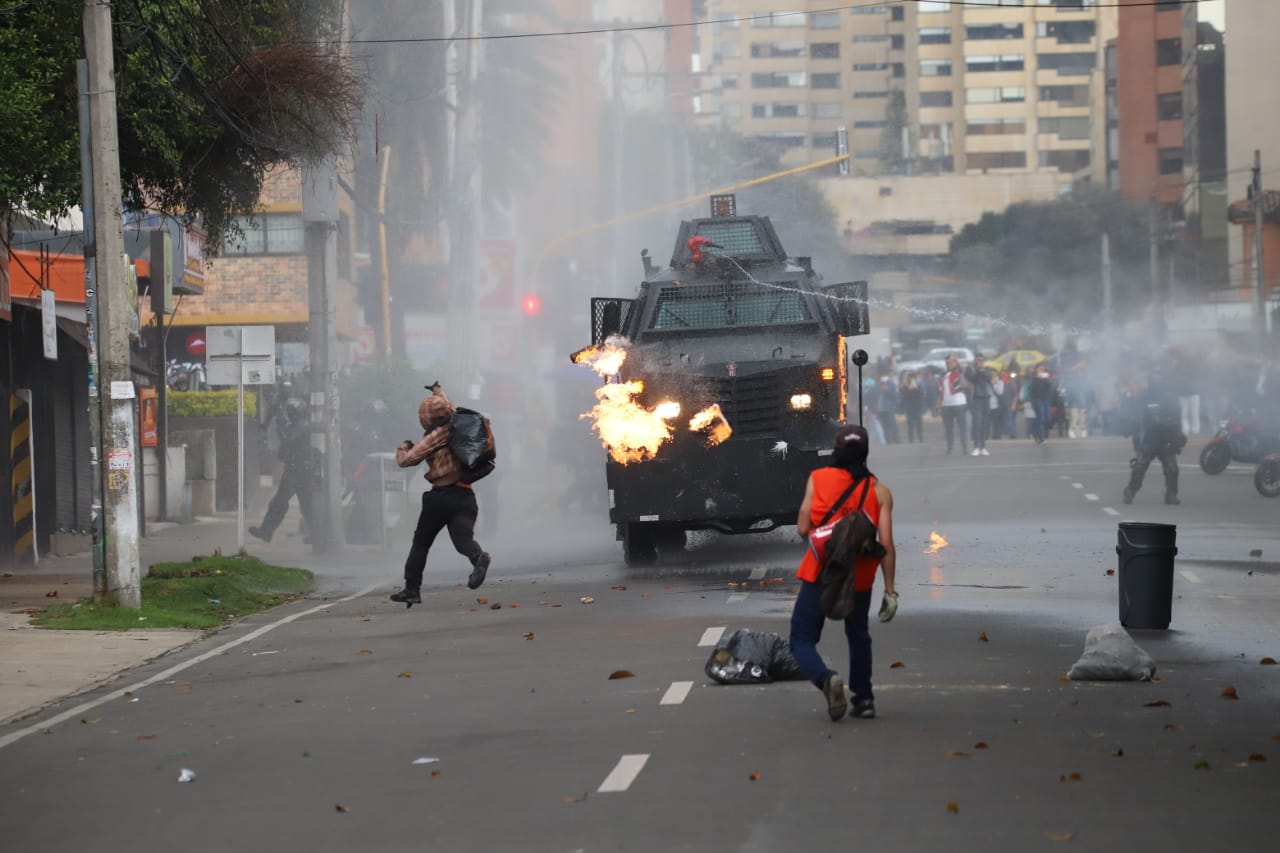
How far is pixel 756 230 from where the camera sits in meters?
23.1

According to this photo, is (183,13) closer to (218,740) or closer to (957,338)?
(218,740)

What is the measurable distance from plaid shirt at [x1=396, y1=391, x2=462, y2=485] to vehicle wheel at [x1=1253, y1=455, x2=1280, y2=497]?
1662cm

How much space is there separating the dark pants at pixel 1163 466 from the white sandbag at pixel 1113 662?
17017 mm

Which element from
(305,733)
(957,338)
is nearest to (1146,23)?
(957,338)

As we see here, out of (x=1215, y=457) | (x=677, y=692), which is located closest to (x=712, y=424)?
(x=677, y=692)

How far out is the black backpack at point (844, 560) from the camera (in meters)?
10.4

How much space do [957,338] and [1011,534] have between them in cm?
6891

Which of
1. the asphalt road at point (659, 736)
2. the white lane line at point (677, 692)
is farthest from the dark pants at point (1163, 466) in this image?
the white lane line at point (677, 692)

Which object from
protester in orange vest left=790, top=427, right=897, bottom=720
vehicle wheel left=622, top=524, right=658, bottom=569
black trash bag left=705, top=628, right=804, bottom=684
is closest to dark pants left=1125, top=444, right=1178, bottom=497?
vehicle wheel left=622, top=524, right=658, bottom=569

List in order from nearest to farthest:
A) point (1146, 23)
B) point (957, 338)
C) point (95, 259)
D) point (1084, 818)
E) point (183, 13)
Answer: point (1084, 818) < point (95, 259) < point (183, 13) < point (957, 338) < point (1146, 23)

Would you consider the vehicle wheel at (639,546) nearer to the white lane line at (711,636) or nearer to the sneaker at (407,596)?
the sneaker at (407,596)

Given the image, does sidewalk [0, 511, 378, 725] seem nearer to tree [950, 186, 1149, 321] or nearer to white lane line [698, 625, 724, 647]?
white lane line [698, 625, 724, 647]

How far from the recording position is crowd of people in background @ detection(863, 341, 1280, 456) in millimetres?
43250

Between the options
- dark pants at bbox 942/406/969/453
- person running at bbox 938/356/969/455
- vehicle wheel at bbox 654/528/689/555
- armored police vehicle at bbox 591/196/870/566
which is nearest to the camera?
armored police vehicle at bbox 591/196/870/566
